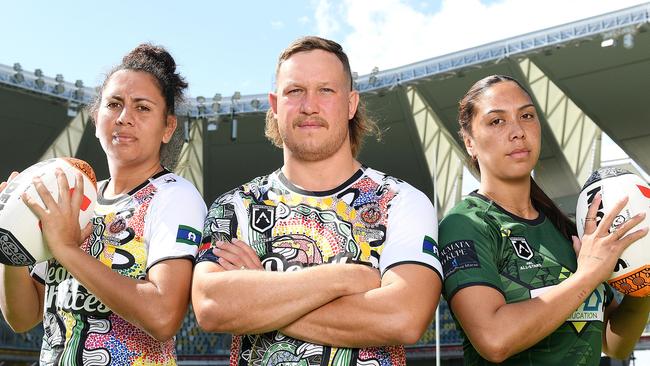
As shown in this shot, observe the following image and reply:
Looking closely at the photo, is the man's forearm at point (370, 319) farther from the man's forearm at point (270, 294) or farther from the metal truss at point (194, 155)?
the metal truss at point (194, 155)

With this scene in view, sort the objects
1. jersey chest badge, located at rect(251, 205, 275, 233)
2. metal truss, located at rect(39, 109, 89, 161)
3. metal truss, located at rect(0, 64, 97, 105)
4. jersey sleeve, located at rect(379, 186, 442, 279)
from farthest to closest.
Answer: metal truss, located at rect(39, 109, 89, 161) < metal truss, located at rect(0, 64, 97, 105) < jersey chest badge, located at rect(251, 205, 275, 233) < jersey sleeve, located at rect(379, 186, 442, 279)

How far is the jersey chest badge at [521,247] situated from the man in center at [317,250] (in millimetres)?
428

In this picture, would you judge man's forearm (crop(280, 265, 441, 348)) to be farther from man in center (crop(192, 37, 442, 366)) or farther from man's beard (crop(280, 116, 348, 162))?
man's beard (crop(280, 116, 348, 162))

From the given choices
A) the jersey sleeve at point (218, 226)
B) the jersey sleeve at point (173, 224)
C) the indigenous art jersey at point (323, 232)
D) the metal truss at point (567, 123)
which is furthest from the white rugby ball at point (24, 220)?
the metal truss at point (567, 123)

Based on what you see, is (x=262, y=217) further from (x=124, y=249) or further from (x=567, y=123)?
(x=567, y=123)

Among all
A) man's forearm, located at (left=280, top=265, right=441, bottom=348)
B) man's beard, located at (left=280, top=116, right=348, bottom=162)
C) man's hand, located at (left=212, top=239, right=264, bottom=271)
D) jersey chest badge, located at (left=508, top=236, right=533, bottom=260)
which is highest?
man's beard, located at (left=280, top=116, right=348, bottom=162)

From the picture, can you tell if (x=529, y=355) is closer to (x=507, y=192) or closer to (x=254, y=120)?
(x=507, y=192)

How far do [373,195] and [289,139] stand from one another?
442 mm

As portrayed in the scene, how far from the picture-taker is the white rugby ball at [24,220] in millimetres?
2879

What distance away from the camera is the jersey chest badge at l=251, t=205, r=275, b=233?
9.56ft

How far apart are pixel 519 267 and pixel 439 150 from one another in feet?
90.2

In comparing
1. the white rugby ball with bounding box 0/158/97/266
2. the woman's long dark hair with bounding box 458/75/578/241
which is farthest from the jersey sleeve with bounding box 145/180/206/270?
the woman's long dark hair with bounding box 458/75/578/241

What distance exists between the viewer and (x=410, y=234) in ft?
9.33

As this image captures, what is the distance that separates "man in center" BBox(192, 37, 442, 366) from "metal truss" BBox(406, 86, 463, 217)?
24.6m
